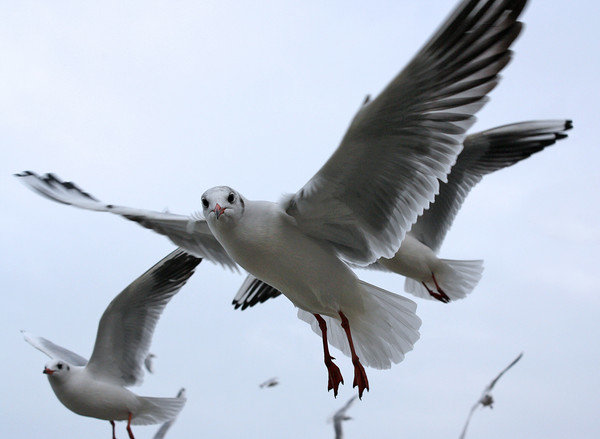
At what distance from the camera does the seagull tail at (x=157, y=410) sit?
5.73 m

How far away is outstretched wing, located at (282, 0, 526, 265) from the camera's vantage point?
2.49 m

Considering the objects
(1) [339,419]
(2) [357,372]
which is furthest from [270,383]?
(2) [357,372]

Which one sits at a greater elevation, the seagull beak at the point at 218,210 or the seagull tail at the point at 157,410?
the seagull beak at the point at 218,210

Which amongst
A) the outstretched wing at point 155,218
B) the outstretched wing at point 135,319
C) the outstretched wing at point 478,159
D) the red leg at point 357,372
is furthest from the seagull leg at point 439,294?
the red leg at point 357,372

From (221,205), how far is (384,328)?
104cm

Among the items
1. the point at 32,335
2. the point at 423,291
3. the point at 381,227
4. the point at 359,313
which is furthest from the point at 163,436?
the point at 381,227

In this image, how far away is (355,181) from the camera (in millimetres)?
3014

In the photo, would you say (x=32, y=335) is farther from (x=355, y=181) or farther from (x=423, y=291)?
(x=355, y=181)

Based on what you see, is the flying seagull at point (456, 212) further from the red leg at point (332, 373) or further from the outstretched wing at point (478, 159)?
the red leg at point (332, 373)

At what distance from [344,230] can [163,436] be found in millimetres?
4086

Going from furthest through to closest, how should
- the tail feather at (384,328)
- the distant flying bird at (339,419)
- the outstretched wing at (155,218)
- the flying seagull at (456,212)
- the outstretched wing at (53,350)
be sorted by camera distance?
1. the distant flying bird at (339,419)
2. the outstretched wing at (53,350)
3. the flying seagull at (456,212)
4. the outstretched wing at (155,218)
5. the tail feather at (384,328)

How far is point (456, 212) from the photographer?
18.5ft

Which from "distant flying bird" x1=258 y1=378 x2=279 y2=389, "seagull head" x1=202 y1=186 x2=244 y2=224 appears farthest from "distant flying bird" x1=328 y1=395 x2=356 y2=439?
"seagull head" x1=202 y1=186 x2=244 y2=224

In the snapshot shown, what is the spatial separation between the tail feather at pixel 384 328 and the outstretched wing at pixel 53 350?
10.1 feet
